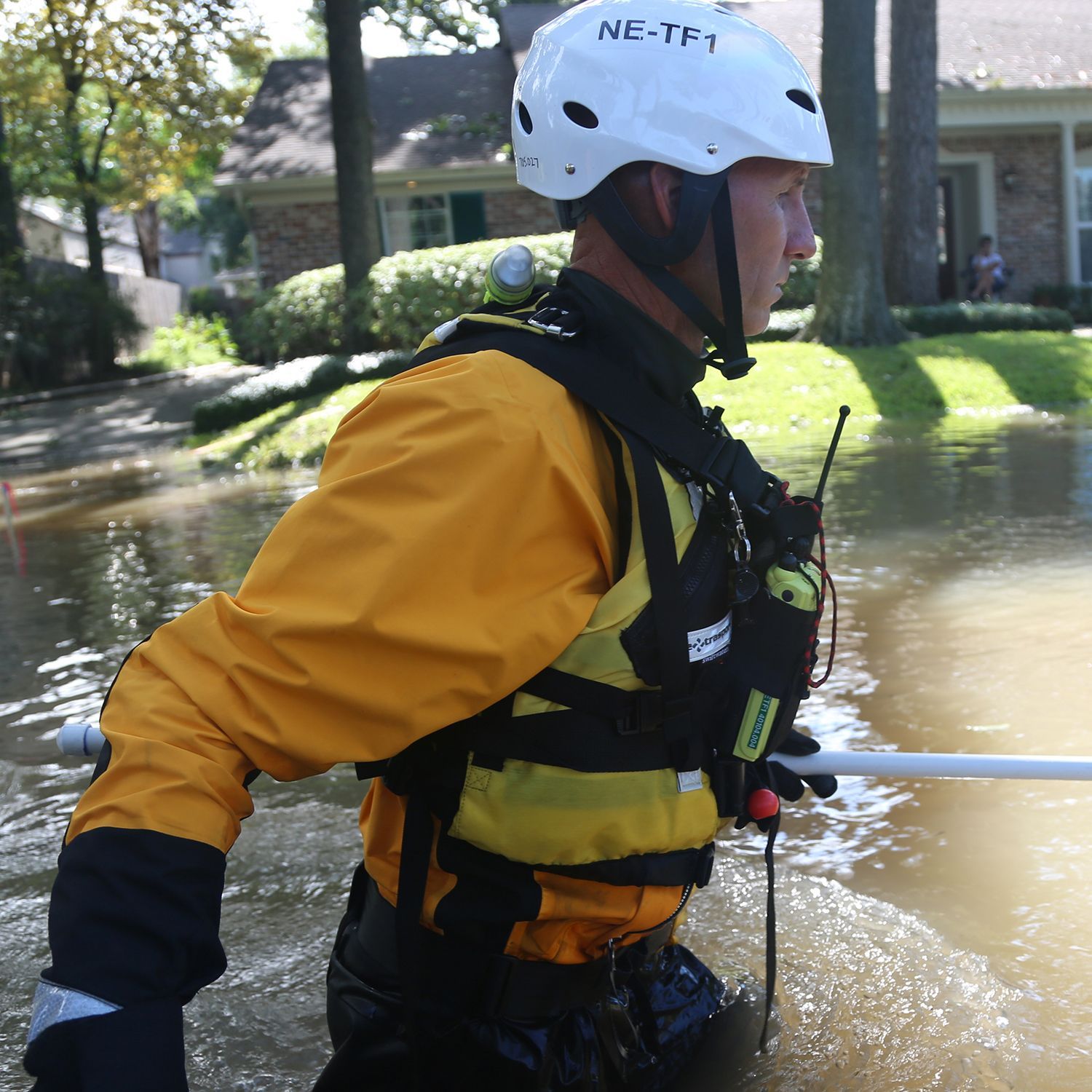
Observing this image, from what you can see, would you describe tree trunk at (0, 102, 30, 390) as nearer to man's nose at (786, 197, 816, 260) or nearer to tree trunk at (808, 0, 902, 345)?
tree trunk at (808, 0, 902, 345)

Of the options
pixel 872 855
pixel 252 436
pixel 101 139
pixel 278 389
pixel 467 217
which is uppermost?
pixel 101 139

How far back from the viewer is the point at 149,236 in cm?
5725

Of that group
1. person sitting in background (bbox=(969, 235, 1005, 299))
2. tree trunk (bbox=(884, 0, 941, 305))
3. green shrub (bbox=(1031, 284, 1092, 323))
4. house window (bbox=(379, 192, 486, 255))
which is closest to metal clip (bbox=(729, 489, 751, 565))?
tree trunk (bbox=(884, 0, 941, 305))

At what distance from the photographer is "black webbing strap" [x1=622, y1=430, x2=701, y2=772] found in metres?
1.80

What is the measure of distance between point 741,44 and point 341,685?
4.17ft

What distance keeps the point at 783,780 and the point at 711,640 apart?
533 millimetres

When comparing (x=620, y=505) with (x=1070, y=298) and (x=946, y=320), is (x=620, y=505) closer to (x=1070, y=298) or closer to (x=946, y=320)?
(x=946, y=320)

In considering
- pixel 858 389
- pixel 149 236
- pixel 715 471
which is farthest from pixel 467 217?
pixel 149 236

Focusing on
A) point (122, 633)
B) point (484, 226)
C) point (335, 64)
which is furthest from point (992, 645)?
point (484, 226)

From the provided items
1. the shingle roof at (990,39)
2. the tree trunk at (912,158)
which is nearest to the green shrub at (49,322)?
the shingle roof at (990,39)

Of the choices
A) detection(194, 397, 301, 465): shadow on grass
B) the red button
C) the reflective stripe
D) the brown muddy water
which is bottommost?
the brown muddy water

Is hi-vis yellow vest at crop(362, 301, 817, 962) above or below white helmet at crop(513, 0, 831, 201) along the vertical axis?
below

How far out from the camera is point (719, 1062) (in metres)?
2.37

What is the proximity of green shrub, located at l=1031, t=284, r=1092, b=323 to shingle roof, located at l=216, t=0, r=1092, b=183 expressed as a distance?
371cm
